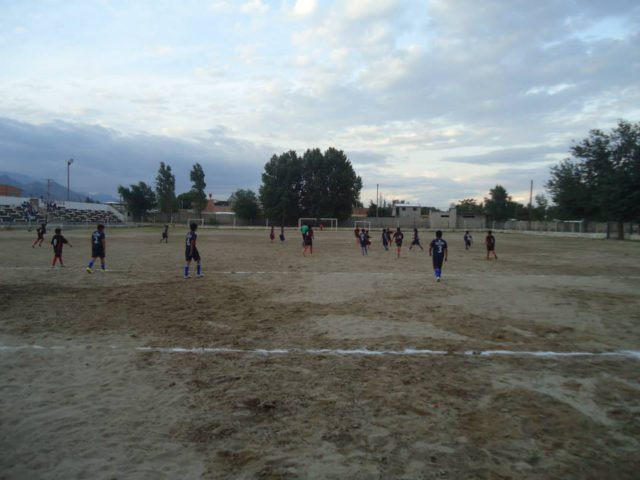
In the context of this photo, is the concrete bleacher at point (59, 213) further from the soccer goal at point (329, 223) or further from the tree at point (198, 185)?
the soccer goal at point (329, 223)

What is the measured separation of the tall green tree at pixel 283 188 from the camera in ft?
237

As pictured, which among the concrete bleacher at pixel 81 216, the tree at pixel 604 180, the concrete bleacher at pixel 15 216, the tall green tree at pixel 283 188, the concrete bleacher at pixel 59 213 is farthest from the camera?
the tall green tree at pixel 283 188

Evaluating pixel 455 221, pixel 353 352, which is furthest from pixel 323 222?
pixel 353 352

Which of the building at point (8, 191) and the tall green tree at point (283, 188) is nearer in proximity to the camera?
the tall green tree at point (283, 188)

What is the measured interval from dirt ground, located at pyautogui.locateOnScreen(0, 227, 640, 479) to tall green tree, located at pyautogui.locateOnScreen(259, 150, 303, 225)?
2472 inches

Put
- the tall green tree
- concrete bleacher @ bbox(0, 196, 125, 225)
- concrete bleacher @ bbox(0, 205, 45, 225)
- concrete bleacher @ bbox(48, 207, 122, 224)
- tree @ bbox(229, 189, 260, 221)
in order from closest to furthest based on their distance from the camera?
concrete bleacher @ bbox(0, 205, 45, 225), concrete bleacher @ bbox(0, 196, 125, 225), concrete bleacher @ bbox(48, 207, 122, 224), the tall green tree, tree @ bbox(229, 189, 260, 221)

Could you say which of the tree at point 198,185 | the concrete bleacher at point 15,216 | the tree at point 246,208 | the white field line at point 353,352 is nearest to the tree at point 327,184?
the tree at point 246,208

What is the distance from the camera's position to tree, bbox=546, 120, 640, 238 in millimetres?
38844

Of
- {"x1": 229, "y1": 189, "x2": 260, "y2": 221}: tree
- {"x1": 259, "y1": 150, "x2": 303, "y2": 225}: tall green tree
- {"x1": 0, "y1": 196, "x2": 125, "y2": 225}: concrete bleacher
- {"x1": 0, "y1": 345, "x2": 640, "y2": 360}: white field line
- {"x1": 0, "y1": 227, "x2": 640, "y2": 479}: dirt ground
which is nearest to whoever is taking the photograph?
A: {"x1": 0, "y1": 227, "x2": 640, "y2": 479}: dirt ground

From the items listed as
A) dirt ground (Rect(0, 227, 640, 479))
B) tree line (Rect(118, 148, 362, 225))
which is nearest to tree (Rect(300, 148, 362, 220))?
tree line (Rect(118, 148, 362, 225))

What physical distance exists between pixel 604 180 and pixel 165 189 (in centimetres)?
7712

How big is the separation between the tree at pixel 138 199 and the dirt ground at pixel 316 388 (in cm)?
7845

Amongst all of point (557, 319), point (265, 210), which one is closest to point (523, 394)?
point (557, 319)

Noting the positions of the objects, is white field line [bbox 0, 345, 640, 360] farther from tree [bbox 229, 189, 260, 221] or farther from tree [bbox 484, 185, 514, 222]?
tree [bbox 484, 185, 514, 222]
